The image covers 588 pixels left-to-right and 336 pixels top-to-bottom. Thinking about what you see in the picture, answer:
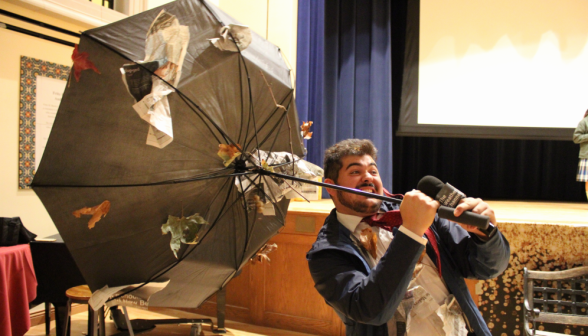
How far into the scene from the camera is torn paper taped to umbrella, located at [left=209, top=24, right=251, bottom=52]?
3.61 ft

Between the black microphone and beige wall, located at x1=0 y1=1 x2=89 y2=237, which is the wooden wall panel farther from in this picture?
the black microphone

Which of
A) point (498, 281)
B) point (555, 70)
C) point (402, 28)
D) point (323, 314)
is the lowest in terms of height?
point (323, 314)

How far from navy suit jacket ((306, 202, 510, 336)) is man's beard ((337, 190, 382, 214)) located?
7 centimetres

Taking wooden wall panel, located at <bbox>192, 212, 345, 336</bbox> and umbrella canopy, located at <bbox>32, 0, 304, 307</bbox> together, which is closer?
umbrella canopy, located at <bbox>32, 0, 304, 307</bbox>

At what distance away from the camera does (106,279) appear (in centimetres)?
112

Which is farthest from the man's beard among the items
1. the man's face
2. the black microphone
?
the black microphone

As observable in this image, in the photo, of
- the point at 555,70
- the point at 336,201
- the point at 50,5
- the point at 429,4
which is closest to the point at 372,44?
the point at 429,4

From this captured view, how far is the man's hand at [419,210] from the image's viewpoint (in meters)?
1.05

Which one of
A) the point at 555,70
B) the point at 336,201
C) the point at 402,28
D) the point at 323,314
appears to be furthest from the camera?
the point at 402,28

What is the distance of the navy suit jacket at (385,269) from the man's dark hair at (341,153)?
0.15 metres

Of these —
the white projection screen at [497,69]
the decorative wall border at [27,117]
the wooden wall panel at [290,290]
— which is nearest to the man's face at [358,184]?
the wooden wall panel at [290,290]

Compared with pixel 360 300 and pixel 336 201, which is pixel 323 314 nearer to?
pixel 336 201

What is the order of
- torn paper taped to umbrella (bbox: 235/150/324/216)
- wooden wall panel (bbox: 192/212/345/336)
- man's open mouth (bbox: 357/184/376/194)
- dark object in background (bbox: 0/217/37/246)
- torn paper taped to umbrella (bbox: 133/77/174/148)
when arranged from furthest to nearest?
1. wooden wall panel (bbox: 192/212/345/336)
2. dark object in background (bbox: 0/217/37/246)
3. man's open mouth (bbox: 357/184/376/194)
4. torn paper taped to umbrella (bbox: 235/150/324/216)
5. torn paper taped to umbrella (bbox: 133/77/174/148)

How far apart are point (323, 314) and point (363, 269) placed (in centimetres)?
209
